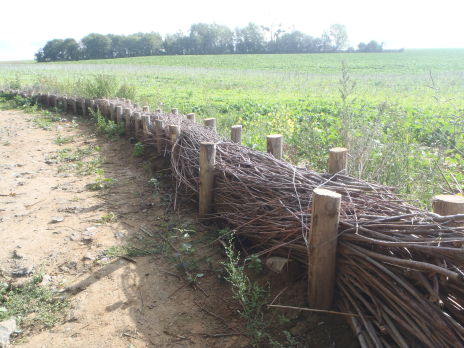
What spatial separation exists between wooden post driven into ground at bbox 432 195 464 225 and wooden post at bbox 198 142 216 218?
2382 mm

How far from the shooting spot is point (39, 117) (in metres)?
11.2

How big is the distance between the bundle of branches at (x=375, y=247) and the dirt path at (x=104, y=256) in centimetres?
73

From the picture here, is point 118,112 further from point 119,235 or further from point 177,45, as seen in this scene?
point 177,45

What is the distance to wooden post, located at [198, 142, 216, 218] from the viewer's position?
421 cm

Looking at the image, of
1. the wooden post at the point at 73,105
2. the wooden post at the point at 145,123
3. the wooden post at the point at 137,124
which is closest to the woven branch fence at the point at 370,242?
the wooden post at the point at 145,123

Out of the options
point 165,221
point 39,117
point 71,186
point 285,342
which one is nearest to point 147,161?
point 71,186

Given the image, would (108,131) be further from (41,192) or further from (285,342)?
(285,342)

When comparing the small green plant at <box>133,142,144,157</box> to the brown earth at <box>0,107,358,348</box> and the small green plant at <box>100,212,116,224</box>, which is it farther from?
the small green plant at <box>100,212,116,224</box>

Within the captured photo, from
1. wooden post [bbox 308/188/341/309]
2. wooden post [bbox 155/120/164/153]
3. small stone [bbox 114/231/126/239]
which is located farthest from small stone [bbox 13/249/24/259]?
wooden post [bbox 308/188/341/309]

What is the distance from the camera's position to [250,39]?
274 ft

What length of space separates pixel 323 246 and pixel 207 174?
6.39 feet

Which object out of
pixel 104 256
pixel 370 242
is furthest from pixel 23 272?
pixel 370 242

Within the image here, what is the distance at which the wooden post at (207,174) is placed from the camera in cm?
421

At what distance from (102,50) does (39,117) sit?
7482cm
